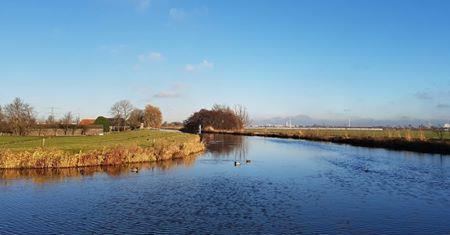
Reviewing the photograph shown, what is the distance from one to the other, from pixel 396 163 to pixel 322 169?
24.5 ft

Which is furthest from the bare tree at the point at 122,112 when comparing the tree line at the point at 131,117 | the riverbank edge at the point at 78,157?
the riverbank edge at the point at 78,157

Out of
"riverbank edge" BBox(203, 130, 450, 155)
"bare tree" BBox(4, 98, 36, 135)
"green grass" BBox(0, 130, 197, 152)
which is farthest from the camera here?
"bare tree" BBox(4, 98, 36, 135)

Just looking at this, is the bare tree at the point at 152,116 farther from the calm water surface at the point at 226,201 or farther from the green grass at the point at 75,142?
the calm water surface at the point at 226,201

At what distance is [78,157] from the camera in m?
30.0

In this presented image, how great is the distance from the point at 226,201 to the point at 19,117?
6644 cm

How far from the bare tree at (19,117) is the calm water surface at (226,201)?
154 ft

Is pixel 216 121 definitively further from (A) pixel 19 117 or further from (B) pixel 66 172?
(B) pixel 66 172

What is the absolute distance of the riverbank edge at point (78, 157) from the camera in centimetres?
2859

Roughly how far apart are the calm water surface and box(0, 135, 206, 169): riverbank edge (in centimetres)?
171

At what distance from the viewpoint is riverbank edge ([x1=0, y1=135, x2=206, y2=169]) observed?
93.8 feet

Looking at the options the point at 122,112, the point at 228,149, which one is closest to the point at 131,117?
the point at 122,112

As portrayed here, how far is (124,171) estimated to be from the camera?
28125 mm

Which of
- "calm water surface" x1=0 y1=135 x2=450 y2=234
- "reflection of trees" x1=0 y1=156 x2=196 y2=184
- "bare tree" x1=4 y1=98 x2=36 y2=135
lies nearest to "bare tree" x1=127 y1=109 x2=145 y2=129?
"bare tree" x1=4 y1=98 x2=36 y2=135

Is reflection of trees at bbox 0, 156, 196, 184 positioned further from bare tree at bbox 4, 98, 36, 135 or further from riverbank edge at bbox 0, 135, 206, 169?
bare tree at bbox 4, 98, 36, 135
